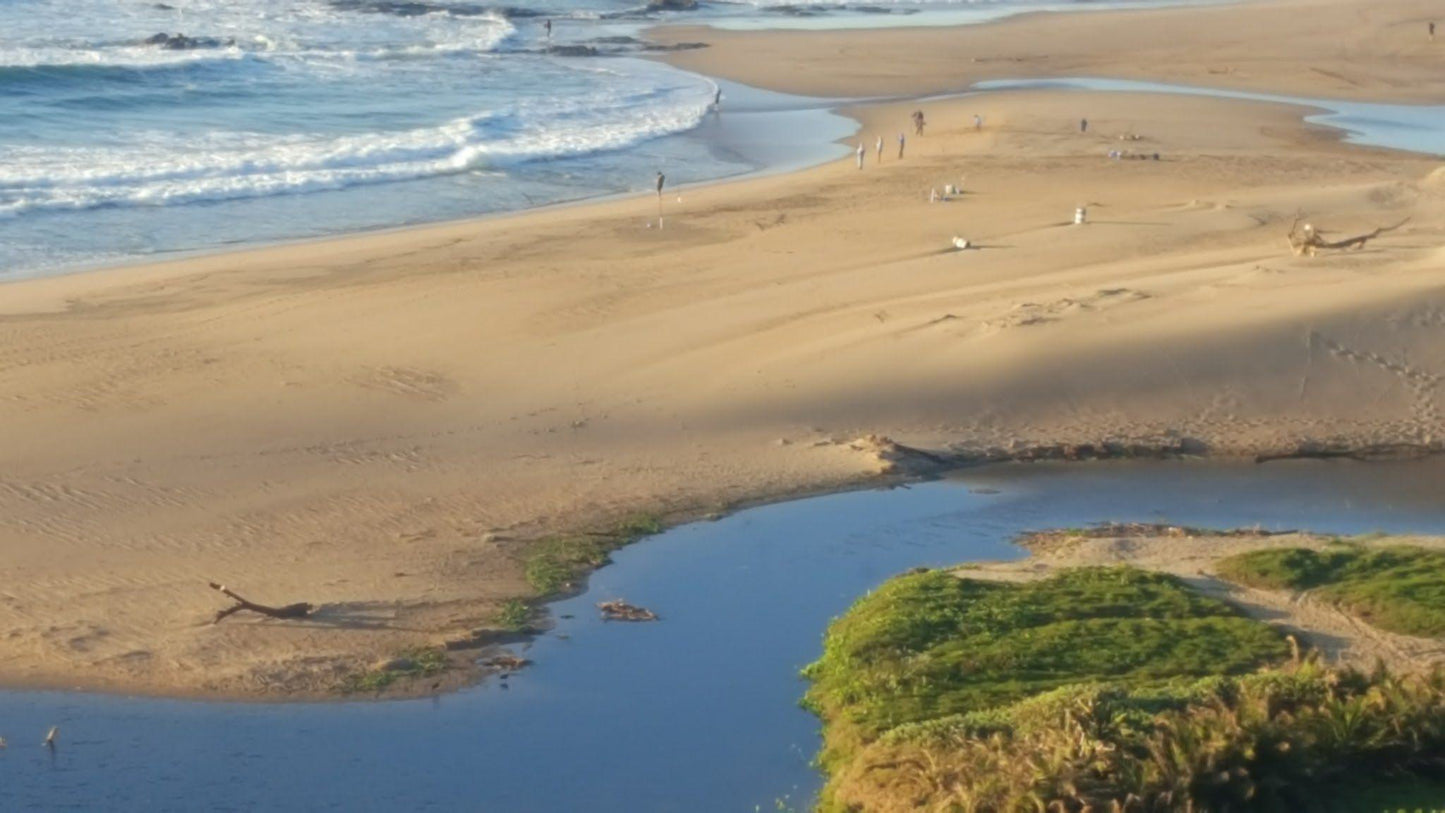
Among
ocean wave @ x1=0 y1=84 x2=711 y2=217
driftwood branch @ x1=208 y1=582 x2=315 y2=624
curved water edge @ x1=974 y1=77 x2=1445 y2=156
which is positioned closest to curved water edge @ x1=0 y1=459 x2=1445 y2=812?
driftwood branch @ x1=208 y1=582 x2=315 y2=624

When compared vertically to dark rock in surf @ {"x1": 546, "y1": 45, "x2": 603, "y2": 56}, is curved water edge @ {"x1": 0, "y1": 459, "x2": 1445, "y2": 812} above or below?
below

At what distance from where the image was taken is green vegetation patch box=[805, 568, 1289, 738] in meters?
12.0

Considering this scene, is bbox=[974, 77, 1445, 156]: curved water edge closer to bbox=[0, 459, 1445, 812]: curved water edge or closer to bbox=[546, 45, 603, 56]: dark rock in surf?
bbox=[546, 45, 603, 56]: dark rock in surf

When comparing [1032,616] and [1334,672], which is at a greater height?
[1334,672]

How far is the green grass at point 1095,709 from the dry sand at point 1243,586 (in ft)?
1.52

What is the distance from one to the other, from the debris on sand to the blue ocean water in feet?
47.2

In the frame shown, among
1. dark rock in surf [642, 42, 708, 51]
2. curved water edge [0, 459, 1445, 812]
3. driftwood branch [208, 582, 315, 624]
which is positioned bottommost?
curved water edge [0, 459, 1445, 812]

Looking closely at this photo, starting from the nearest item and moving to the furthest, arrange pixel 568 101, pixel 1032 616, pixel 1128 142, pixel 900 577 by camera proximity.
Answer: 1. pixel 1032 616
2. pixel 900 577
3. pixel 1128 142
4. pixel 568 101

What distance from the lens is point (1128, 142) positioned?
125ft

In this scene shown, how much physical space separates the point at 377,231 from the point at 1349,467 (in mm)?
16230

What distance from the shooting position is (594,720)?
1233cm

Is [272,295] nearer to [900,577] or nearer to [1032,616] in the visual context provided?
[900,577]

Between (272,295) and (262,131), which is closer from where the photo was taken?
(272,295)

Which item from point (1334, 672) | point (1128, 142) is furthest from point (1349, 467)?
point (1128, 142)
